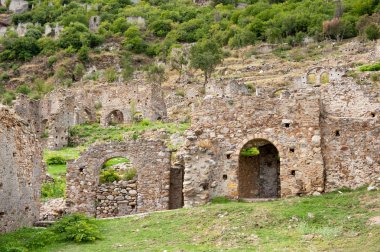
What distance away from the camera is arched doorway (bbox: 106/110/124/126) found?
43094 millimetres

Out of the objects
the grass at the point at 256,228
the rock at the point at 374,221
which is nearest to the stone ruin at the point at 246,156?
the grass at the point at 256,228

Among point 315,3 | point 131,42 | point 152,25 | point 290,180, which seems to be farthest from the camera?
Answer: point 152,25

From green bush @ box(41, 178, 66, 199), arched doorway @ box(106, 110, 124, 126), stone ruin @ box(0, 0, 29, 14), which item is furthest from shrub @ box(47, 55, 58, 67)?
green bush @ box(41, 178, 66, 199)

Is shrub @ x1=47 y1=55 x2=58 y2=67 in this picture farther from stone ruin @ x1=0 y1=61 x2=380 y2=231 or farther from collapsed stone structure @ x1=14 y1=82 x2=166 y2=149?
stone ruin @ x1=0 y1=61 x2=380 y2=231

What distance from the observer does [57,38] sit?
395 ft

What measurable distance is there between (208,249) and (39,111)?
30.7 metres

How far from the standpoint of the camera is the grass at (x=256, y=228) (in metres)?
13.2

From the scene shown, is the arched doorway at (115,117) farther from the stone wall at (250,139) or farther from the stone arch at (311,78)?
the stone wall at (250,139)

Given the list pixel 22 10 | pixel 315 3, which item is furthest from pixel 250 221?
pixel 22 10

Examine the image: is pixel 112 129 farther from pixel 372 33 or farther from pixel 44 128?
pixel 372 33

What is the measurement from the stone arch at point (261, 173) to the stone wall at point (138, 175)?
2.86 meters

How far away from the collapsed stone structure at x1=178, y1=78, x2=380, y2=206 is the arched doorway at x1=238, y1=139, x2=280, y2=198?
0.39 meters

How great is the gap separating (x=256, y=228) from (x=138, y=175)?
23.3 feet

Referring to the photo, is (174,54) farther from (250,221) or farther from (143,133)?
(250,221)
